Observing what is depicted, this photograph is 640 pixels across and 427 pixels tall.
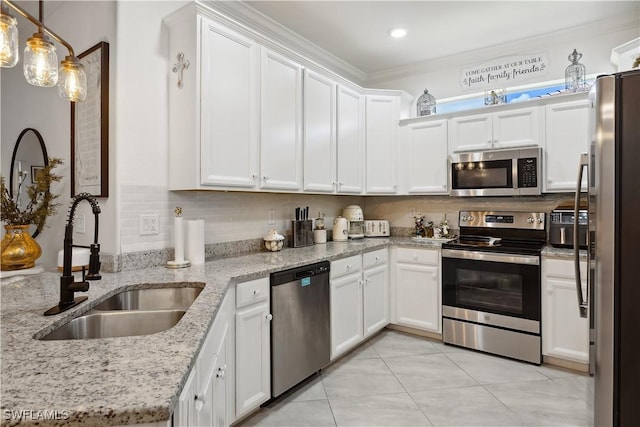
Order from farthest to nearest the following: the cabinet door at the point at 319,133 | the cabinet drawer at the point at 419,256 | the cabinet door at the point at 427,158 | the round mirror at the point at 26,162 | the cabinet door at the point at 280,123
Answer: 1. the cabinet door at the point at 427,158
2. the cabinet drawer at the point at 419,256
3. the cabinet door at the point at 319,133
4. the round mirror at the point at 26,162
5. the cabinet door at the point at 280,123

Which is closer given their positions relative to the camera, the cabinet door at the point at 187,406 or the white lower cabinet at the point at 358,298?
the cabinet door at the point at 187,406

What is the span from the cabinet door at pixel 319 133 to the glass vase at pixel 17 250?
6.06ft

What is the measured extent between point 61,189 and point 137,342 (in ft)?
6.65

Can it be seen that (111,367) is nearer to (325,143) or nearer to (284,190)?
(284,190)

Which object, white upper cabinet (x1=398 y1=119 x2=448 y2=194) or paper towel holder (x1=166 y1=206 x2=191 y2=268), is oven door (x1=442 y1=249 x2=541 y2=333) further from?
paper towel holder (x1=166 y1=206 x2=191 y2=268)

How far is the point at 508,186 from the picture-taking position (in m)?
3.13

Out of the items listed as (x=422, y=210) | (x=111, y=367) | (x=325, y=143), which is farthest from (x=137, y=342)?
(x=422, y=210)

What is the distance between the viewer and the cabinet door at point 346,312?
2.68m

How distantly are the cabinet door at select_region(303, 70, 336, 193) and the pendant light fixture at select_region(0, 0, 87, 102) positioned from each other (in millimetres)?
1649

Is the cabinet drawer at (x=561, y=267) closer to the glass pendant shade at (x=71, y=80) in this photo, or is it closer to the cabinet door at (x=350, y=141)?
the cabinet door at (x=350, y=141)

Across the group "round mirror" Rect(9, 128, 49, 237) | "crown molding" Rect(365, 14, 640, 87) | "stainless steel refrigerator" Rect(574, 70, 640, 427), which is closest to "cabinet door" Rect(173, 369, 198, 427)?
"stainless steel refrigerator" Rect(574, 70, 640, 427)

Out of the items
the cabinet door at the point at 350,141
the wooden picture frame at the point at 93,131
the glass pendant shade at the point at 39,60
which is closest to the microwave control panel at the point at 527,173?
the cabinet door at the point at 350,141

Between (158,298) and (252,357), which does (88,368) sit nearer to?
(158,298)

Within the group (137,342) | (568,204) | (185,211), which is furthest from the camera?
(568,204)
